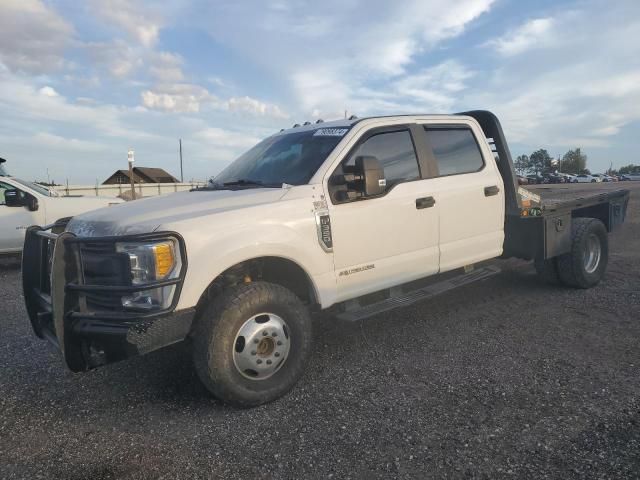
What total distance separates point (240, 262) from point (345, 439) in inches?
51.1

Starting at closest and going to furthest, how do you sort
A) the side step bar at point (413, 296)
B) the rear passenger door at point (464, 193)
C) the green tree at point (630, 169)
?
1. the side step bar at point (413, 296)
2. the rear passenger door at point (464, 193)
3. the green tree at point (630, 169)

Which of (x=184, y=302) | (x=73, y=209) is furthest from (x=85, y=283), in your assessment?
(x=73, y=209)

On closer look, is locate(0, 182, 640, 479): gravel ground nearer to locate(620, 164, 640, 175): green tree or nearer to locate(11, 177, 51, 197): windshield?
locate(11, 177, 51, 197): windshield

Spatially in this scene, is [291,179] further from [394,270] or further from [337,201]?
[394,270]

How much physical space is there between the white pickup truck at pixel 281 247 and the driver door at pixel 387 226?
1cm

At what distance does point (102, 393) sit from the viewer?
3.64 metres

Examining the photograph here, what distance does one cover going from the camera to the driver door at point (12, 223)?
8.69m

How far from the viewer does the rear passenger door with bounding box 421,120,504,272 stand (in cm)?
461

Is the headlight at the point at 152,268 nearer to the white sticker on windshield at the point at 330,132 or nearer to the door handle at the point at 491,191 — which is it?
the white sticker on windshield at the point at 330,132

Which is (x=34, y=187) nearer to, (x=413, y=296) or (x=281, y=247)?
(x=281, y=247)

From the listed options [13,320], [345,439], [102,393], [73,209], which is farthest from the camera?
[73,209]

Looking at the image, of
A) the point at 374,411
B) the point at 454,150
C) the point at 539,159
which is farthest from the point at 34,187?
the point at 539,159

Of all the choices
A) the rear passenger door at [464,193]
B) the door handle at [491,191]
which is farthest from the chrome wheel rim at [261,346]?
the door handle at [491,191]

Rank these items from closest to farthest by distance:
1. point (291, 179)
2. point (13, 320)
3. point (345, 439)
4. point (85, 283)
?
1. point (345, 439)
2. point (85, 283)
3. point (291, 179)
4. point (13, 320)
